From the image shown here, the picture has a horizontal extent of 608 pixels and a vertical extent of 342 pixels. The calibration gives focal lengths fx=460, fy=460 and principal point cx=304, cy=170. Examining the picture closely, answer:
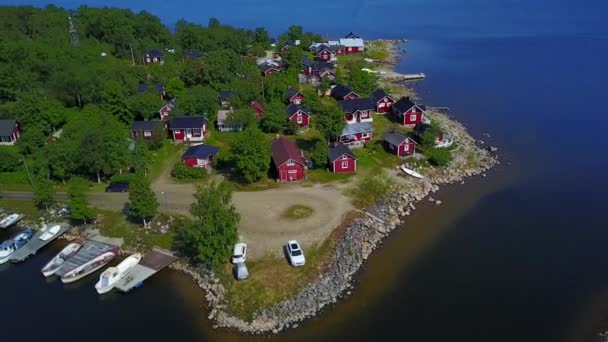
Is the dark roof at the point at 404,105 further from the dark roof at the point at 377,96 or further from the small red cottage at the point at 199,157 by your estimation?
the small red cottage at the point at 199,157

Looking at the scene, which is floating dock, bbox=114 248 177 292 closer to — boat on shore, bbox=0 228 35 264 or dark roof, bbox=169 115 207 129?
boat on shore, bbox=0 228 35 264

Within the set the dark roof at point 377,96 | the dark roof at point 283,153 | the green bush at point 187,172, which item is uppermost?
the dark roof at point 377,96

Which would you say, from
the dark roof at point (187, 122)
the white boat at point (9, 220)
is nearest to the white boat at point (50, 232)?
the white boat at point (9, 220)

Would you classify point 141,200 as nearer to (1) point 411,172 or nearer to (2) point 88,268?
(2) point 88,268

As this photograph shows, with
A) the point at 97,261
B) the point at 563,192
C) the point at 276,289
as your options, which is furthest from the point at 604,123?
the point at 97,261

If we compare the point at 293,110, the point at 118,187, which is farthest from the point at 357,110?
the point at 118,187

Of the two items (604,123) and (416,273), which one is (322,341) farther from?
(604,123)
